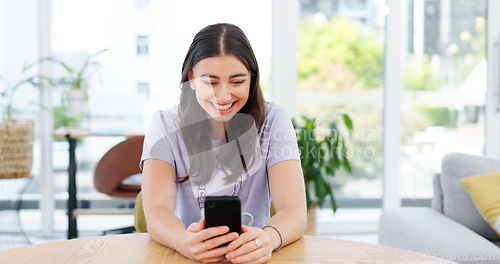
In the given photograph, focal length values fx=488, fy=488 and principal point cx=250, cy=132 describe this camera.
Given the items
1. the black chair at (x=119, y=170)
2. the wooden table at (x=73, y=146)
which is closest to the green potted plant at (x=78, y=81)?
the wooden table at (x=73, y=146)

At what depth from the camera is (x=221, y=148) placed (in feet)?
5.01

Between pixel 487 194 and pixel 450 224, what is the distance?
18 centimetres

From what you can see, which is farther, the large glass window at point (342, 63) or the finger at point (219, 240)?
the large glass window at point (342, 63)

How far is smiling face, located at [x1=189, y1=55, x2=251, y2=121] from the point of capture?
1362 mm

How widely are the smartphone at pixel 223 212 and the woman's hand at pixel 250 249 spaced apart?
0.03 meters

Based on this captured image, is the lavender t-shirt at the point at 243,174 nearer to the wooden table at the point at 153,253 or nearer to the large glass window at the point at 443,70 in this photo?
the wooden table at the point at 153,253

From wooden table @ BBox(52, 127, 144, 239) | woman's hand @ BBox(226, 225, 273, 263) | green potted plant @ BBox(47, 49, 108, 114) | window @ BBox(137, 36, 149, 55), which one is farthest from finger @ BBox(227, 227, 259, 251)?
window @ BBox(137, 36, 149, 55)

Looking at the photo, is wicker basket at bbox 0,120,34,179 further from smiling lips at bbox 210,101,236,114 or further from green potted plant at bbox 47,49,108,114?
smiling lips at bbox 210,101,236,114

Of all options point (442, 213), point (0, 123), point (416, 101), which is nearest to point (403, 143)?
point (416, 101)

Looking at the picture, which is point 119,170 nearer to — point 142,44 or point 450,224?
point 142,44

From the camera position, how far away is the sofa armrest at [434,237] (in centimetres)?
164

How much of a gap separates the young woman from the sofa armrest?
63cm

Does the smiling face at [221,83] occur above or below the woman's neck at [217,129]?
above

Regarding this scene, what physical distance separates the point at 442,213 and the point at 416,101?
145cm
